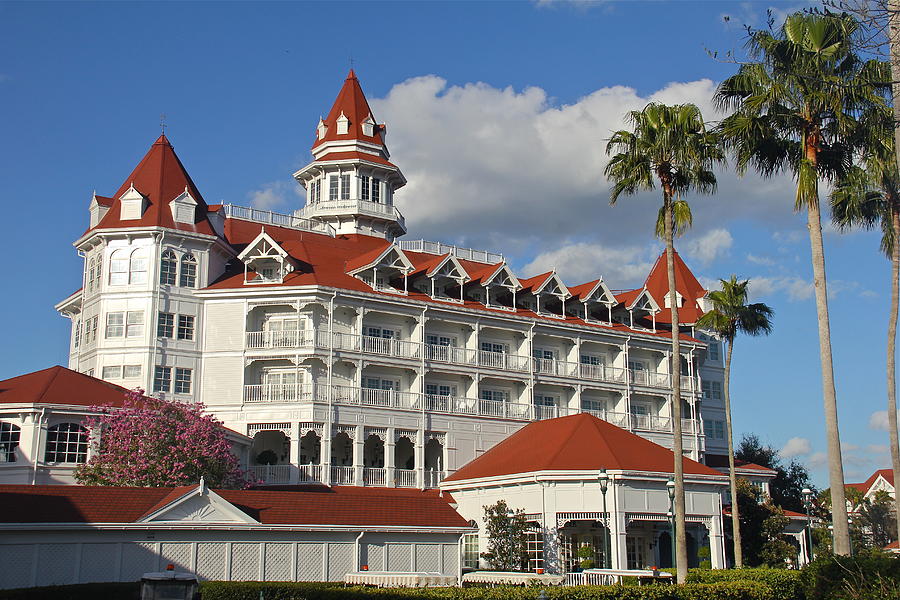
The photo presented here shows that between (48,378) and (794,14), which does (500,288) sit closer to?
(48,378)

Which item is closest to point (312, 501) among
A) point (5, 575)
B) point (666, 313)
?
point (5, 575)

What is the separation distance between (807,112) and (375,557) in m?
20.5

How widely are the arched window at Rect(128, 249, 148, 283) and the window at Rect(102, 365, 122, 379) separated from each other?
4616mm

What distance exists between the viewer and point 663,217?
117 ft

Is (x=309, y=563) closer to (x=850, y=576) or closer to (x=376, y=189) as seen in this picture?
(x=850, y=576)

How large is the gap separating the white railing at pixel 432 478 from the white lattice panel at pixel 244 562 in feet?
69.2

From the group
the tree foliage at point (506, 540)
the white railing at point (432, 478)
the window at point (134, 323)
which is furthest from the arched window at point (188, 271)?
the tree foliage at point (506, 540)

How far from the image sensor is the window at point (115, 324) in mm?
50875

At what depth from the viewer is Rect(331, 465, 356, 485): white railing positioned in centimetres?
4944

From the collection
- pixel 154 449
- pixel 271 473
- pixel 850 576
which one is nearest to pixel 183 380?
pixel 271 473

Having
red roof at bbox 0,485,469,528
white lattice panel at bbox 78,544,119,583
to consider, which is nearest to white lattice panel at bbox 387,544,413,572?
red roof at bbox 0,485,469,528

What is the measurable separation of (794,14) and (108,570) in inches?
1024

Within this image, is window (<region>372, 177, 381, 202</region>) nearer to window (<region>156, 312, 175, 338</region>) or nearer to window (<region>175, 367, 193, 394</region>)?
window (<region>156, 312, 175, 338</region>)

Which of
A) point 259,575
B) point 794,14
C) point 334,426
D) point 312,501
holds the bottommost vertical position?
point 259,575
